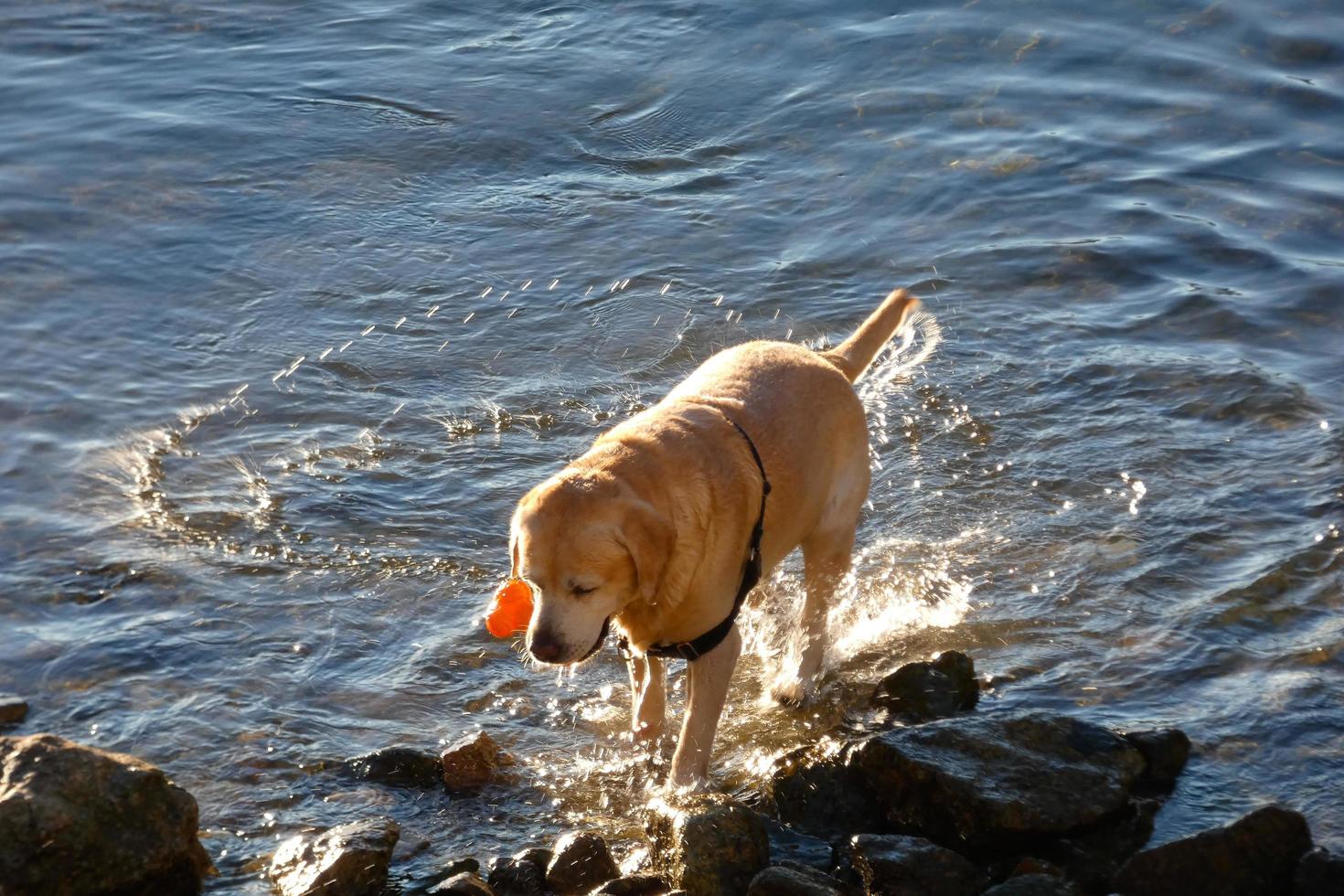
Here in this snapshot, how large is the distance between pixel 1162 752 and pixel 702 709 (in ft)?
5.78

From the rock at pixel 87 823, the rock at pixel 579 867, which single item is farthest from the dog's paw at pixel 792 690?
the rock at pixel 87 823

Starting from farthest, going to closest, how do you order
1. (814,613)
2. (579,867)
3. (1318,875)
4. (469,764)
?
(814,613), (469,764), (579,867), (1318,875)

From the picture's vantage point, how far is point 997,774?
5.46 metres

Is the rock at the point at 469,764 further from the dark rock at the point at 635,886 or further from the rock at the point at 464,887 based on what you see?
the dark rock at the point at 635,886

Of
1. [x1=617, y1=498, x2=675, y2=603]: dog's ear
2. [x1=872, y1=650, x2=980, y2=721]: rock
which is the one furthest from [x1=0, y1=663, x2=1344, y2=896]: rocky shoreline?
[x1=617, y1=498, x2=675, y2=603]: dog's ear

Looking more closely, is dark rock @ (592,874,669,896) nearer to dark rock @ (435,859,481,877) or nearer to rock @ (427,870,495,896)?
rock @ (427,870,495,896)

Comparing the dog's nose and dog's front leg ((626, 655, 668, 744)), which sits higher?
the dog's nose

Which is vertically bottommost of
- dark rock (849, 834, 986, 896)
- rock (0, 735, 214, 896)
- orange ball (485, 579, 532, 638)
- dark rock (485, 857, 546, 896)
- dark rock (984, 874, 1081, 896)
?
dark rock (485, 857, 546, 896)

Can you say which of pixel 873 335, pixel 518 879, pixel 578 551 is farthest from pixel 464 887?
pixel 873 335

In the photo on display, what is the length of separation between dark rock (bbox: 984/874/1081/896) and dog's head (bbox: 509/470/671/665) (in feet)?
5.23

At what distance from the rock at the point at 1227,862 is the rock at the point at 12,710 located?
4.38m

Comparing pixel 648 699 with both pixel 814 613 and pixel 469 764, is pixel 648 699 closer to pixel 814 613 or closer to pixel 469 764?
pixel 469 764

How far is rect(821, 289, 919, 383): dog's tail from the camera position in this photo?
7.14 meters

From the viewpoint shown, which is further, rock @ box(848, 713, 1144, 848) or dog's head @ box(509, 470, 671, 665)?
rock @ box(848, 713, 1144, 848)
